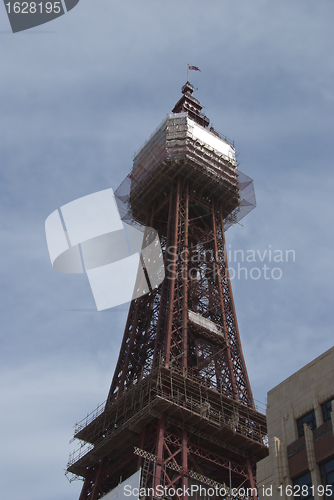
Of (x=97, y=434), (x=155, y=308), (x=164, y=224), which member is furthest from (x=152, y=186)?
(x=97, y=434)

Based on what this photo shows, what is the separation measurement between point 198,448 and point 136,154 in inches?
1838

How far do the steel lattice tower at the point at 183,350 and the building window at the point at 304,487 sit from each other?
19240 mm

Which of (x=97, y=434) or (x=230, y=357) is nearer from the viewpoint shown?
(x=97, y=434)

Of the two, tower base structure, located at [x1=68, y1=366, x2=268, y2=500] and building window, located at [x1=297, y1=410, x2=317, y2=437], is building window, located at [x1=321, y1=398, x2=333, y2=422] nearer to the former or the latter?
building window, located at [x1=297, y1=410, x2=317, y2=437]

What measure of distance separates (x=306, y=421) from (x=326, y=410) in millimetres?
1407


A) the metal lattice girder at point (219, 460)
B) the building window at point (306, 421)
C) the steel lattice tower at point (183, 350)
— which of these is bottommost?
the building window at point (306, 421)

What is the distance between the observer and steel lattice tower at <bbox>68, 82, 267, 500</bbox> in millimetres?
51562

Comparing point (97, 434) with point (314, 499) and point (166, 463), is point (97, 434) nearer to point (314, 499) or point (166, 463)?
point (166, 463)

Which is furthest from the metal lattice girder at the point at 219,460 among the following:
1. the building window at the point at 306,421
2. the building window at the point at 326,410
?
the building window at the point at 326,410

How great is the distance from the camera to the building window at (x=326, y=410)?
96.8 feet

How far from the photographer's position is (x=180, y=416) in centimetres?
5169

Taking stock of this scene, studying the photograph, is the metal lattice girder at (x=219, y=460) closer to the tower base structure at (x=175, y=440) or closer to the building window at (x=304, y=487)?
the tower base structure at (x=175, y=440)

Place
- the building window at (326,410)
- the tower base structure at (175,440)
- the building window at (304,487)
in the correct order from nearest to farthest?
the building window at (304,487), the building window at (326,410), the tower base structure at (175,440)

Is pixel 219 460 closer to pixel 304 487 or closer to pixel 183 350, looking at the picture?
pixel 183 350
